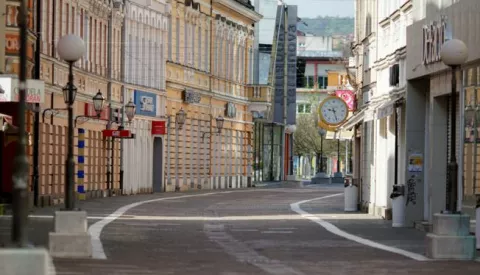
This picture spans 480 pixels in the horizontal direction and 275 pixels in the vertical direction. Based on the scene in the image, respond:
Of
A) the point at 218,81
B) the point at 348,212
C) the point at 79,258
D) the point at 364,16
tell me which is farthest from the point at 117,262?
the point at 218,81

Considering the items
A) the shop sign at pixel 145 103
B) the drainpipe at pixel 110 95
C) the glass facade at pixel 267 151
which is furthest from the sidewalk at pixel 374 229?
the glass facade at pixel 267 151

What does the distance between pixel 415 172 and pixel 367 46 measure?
38.7 feet

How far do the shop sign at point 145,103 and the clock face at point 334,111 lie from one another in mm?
12856

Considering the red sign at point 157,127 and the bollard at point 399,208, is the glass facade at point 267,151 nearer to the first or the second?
the red sign at point 157,127

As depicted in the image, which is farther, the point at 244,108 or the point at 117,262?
the point at 244,108

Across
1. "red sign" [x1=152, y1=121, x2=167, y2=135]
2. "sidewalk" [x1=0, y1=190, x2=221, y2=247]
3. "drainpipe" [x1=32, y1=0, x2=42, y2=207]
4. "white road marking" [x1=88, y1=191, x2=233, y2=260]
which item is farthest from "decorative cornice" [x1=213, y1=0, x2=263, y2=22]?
"drainpipe" [x1=32, y1=0, x2=42, y2=207]

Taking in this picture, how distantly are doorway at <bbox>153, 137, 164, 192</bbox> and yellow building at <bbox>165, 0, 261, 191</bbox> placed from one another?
34.1 inches

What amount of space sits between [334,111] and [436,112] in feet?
71.6

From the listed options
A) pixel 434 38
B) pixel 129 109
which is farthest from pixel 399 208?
pixel 129 109

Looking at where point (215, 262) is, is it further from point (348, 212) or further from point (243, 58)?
point (243, 58)

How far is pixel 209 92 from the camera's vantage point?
78500 mm

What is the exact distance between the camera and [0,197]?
39.6 m

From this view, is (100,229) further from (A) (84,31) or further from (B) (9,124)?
(A) (84,31)

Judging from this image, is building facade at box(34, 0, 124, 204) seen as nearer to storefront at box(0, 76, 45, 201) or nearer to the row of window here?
the row of window
